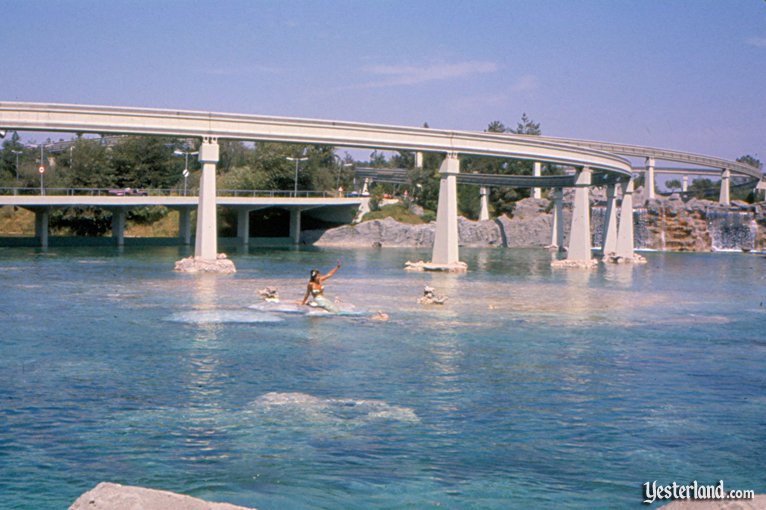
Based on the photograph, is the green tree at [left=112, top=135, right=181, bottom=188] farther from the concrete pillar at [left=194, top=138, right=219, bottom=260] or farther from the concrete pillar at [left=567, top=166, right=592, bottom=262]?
the concrete pillar at [left=194, top=138, right=219, bottom=260]

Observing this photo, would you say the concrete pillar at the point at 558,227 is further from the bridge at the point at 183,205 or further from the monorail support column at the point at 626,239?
the bridge at the point at 183,205

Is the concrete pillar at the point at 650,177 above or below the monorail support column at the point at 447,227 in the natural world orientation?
above

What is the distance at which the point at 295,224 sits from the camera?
3939 inches

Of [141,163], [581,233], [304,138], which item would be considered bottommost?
[581,233]

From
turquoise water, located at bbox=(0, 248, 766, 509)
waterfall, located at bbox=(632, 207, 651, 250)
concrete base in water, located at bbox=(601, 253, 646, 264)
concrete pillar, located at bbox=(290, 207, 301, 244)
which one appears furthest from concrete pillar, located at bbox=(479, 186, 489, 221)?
turquoise water, located at bbox=(0, 248, 766, 509)

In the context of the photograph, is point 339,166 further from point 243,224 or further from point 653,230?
point 653,230

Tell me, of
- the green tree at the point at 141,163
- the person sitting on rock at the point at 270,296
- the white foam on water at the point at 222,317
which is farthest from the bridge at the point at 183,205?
the white foam on water at the point at 222,317

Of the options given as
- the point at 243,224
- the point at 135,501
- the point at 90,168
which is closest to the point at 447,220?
the point at 135,501

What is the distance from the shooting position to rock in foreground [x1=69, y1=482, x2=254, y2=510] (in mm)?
6957

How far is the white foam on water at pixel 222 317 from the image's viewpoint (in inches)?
1032

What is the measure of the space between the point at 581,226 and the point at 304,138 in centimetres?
2328

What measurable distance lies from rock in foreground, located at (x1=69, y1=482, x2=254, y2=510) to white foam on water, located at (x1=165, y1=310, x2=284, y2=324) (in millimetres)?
18841

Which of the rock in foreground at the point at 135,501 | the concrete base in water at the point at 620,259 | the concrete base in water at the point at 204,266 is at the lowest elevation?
the rock in foreground at the point at 135,501

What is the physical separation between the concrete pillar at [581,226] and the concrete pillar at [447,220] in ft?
42.8
